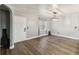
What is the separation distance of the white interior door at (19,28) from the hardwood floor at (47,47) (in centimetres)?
9

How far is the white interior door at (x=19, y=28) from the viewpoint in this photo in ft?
5.45

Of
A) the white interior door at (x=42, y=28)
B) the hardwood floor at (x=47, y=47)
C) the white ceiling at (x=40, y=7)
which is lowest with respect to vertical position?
the hardwood floor at (x=47, y=47)

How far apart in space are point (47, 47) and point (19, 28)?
1.79ft

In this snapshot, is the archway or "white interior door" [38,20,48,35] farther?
"white interior door" [38,20,48,35]

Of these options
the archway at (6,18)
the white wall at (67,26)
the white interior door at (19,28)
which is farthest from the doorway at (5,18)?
the white wall at (67,26)

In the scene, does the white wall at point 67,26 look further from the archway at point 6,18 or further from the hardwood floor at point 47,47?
the archway at point 6,18

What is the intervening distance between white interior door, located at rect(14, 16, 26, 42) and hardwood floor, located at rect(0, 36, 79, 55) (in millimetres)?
88

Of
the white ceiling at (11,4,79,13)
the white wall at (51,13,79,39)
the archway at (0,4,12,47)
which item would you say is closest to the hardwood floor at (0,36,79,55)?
the white wall at (51,13,79,39)

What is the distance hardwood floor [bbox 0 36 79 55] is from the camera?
165 centimetres

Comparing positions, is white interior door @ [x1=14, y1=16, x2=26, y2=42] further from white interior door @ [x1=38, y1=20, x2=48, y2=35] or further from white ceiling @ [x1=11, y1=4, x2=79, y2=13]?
white interior door @ [x1=38, y1=20, x2=48, y2=35]

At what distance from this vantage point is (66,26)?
170cm
